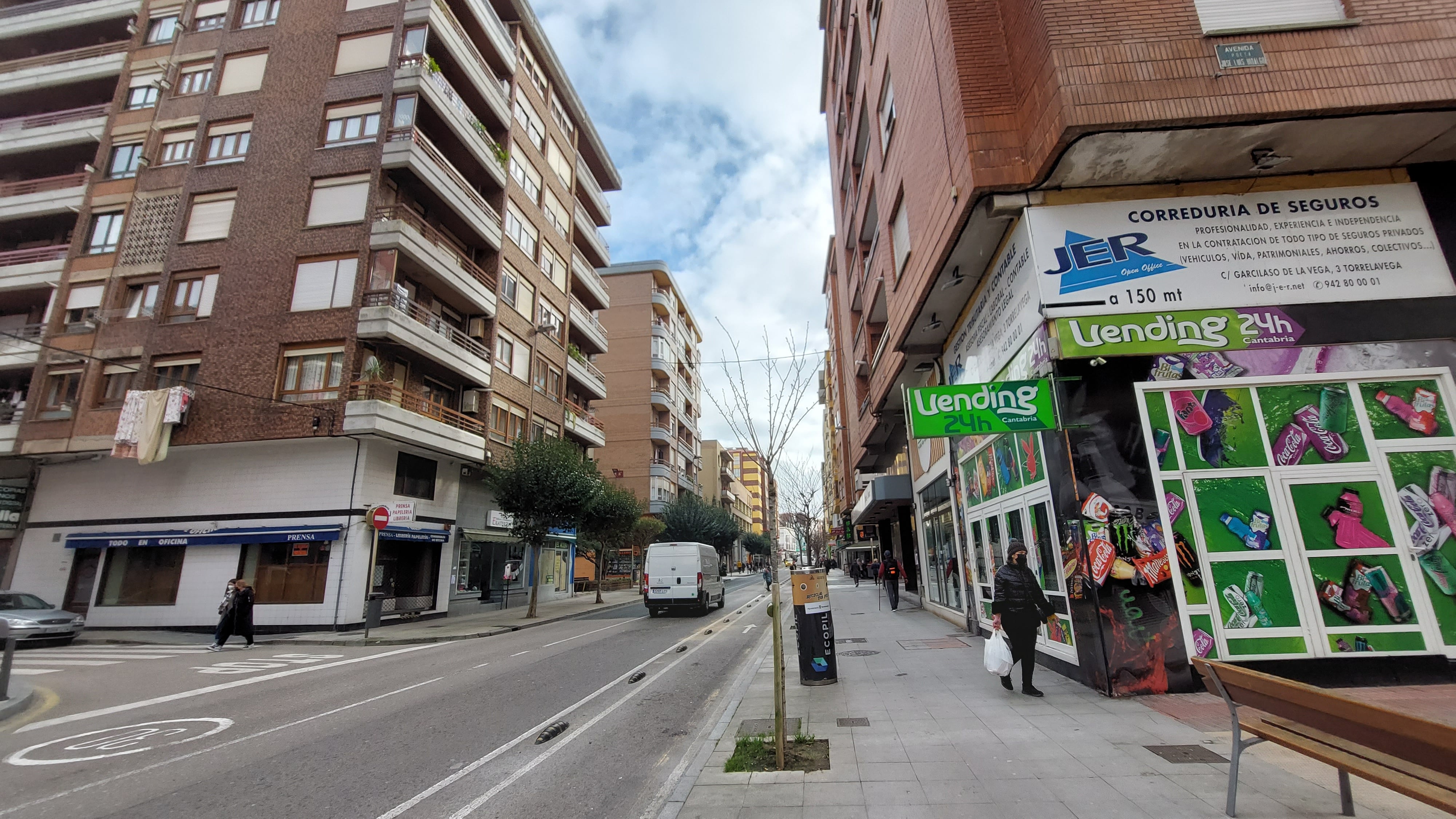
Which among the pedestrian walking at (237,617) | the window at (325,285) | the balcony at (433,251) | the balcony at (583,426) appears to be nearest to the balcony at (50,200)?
the balcony at (433,251)

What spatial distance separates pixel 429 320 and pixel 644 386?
29.0m

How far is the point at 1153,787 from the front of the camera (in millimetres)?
4172

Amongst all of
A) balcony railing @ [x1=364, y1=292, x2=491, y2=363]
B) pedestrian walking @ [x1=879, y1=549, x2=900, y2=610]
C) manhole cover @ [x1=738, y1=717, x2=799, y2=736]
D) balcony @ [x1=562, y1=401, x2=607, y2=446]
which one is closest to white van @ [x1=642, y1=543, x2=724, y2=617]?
pedestrian walking @ [x1=879, y1=549, x2=900, y2=610]

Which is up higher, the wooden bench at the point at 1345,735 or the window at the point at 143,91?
the window at the point at 143,91

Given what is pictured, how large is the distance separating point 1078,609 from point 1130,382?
109 inches

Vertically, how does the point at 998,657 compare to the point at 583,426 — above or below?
below

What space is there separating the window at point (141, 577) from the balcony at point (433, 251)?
11.6 m

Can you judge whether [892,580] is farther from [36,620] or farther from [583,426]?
[36,620]

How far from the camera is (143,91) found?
24125 mm

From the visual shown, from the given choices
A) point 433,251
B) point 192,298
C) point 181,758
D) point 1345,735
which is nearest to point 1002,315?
point 1345,735

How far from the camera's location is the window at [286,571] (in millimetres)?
18156

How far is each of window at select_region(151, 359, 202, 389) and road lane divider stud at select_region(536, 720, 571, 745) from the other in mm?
20711

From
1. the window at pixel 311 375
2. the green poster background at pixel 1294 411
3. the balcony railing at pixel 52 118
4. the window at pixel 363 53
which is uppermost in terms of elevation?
the window at pixel 363 53

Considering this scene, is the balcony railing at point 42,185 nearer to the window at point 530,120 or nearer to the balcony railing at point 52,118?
the balcony railing at point 52,118
